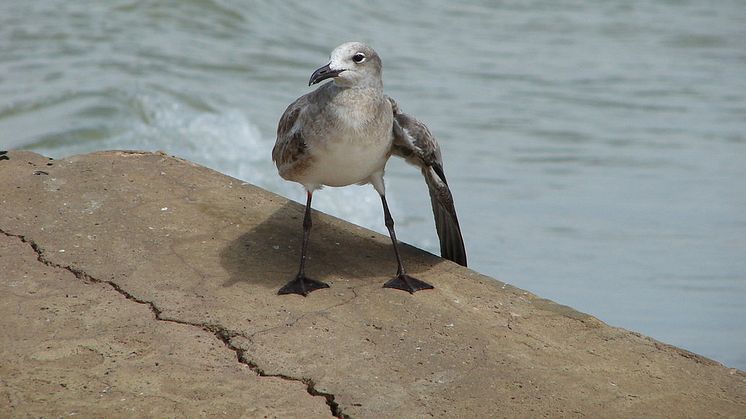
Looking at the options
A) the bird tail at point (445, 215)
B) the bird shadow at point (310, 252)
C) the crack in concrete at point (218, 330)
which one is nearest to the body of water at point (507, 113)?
the bird tail at point (445, 215)

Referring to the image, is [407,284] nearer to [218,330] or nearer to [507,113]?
[218,330]

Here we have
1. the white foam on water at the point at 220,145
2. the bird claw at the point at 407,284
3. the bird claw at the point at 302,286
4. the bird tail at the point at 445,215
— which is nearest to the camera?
the bird claw at the point at 302,286

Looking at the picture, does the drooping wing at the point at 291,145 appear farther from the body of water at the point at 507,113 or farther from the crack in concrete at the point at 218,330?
the body of water at the point at 507,113

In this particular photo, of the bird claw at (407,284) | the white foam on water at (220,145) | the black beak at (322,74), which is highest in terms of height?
the black beak at (322,74)

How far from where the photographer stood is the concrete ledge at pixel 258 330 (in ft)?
12.2

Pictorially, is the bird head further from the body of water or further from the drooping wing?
the body of water

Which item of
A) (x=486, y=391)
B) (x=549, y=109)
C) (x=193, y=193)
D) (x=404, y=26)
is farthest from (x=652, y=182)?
(x=404, y=26)

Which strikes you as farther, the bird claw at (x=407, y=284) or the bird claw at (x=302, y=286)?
the bird claw at (x=407, y=284)

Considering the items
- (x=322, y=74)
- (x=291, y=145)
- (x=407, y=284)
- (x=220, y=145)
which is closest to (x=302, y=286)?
(x=407, y=284)

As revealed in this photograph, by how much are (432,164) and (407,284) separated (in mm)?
748

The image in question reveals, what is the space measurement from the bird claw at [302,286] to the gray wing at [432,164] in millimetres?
865

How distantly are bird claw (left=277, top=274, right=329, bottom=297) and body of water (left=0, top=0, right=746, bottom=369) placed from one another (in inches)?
90.8

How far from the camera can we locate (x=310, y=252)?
5.17m

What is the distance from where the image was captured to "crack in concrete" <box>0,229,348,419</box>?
146 inches
